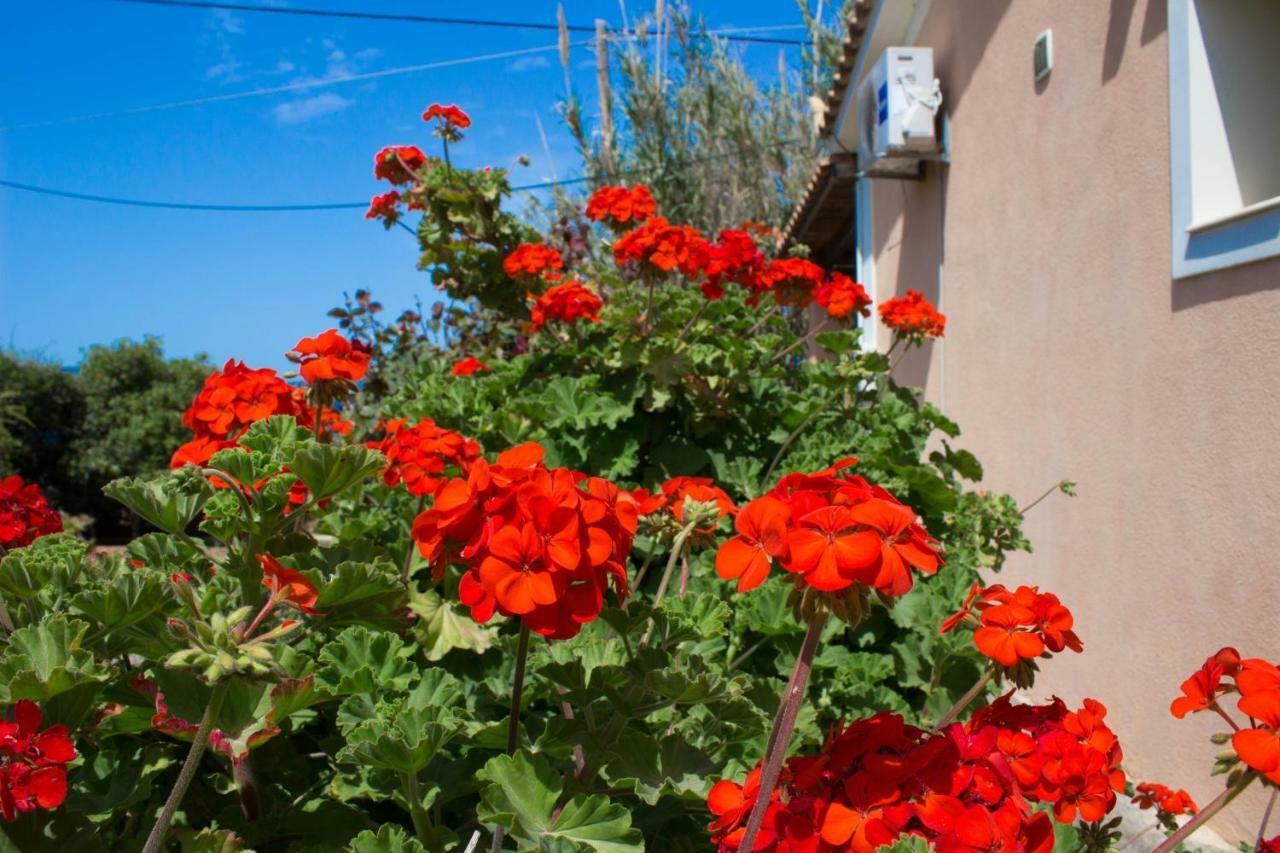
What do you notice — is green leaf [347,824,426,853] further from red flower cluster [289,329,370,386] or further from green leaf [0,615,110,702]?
red flower cluster [289,329,370,386]

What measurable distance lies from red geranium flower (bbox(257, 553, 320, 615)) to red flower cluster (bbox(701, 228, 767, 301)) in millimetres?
1976

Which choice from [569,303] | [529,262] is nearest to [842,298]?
[569,303]

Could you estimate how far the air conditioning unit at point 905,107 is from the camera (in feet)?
16.3

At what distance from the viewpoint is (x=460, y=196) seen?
3.41 meters

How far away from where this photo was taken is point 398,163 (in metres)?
3.60

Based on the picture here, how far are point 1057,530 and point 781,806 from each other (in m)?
3.21

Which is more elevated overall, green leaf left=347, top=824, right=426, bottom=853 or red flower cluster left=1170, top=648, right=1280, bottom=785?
red flower cluster left=1170, top=648, right=1280, bottom=785

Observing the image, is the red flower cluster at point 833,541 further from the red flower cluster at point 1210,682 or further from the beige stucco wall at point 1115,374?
the beige stucco wall at point 1115,374

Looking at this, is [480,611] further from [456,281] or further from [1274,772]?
[456,281]

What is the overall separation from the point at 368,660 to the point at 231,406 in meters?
0.49

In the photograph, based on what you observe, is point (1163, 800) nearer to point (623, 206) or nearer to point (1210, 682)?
point (1210, 682)

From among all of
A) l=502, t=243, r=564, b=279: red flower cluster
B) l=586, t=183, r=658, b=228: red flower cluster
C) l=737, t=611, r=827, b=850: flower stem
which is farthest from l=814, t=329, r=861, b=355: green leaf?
l=737, t=611, r=827, b=850: flower stem

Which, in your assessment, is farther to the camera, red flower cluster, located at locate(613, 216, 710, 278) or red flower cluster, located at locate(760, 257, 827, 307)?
red flower cluster, located at locate(760, 257, 827, 307)

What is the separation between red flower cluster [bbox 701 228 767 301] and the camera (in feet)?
9.94
